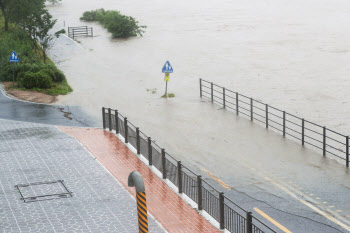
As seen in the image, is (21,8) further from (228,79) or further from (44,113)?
(44,113)

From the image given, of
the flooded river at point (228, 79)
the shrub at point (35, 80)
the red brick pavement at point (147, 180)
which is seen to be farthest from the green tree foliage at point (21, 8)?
the red brick pavement at point (147, 180)

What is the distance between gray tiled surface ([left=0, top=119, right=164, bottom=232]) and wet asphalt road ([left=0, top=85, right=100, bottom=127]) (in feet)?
8.59

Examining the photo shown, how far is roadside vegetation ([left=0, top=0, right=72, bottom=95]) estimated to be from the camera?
3434 cm

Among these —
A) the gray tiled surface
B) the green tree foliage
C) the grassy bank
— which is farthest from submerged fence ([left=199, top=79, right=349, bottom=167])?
the green tree foliage

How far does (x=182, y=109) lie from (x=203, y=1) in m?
77.1

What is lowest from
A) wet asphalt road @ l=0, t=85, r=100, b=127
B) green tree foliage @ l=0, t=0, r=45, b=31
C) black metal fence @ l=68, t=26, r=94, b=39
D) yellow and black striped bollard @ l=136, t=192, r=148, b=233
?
wet asphalt road @ l=0, t=85, r=100, b=127

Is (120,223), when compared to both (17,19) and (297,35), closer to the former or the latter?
(17,19)

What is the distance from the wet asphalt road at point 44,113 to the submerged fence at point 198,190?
2.25 metres

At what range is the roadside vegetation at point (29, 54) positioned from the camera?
113ft

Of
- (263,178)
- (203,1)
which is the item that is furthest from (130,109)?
(203,1)

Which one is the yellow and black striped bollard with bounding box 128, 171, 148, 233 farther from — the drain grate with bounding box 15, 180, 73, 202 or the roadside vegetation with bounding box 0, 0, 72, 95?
the roadside vegetation with bounding box 0, 0, 72, 95

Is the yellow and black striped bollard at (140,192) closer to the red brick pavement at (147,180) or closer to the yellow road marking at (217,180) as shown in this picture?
the red brick pavement at (147,180)

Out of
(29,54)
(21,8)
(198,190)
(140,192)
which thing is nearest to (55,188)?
(198,190)

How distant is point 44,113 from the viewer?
2883 cm
